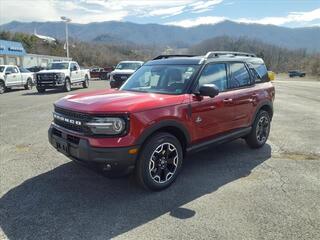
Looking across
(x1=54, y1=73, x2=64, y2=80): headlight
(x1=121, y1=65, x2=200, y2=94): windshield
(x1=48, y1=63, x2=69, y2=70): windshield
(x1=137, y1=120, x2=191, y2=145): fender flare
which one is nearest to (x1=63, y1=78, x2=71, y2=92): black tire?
(x1=54, y1=73, x2=64, y2=80): headlight

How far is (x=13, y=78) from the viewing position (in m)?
22.8

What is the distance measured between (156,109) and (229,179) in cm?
167

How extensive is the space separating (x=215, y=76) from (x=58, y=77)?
55.1 feet

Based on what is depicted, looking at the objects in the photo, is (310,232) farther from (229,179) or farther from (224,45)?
(224,45)

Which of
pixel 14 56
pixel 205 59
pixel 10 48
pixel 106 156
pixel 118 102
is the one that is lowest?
pixel 106 156

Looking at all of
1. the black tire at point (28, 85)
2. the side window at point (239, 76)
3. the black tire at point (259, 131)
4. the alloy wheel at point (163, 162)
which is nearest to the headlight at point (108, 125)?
the alloy wheel at point (163, 162)

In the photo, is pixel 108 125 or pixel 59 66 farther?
pixel 59 66

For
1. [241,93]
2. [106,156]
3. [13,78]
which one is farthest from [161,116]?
[13,78]

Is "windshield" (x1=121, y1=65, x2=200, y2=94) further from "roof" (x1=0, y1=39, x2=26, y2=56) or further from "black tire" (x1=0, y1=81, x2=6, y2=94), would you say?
"roof" (x1=0, y1=39, x2=26, y2=56)

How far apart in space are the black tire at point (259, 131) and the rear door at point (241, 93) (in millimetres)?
333

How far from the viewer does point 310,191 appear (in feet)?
15.6

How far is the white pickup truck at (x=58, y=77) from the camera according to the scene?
2078cm

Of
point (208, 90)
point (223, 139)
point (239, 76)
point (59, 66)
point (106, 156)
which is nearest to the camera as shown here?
point (106, 156)

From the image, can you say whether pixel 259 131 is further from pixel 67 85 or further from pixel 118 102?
pixel 67 85
